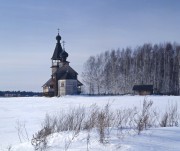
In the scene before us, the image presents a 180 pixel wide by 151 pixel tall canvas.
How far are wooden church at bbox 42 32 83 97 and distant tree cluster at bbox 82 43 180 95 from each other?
260 inches

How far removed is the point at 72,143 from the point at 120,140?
2.69ft

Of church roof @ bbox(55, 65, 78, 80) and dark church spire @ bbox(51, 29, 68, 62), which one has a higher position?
dark church spire @ bbox(51, 29, 68, 62)

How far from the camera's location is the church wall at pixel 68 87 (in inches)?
2199

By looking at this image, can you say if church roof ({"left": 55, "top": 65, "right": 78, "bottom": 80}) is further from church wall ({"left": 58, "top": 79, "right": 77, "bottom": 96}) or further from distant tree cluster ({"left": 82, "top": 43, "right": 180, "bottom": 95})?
distant tree cluster ({"left": 82, "top": 43, "right": 180, "bottom": 95})

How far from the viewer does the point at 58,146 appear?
5891mm

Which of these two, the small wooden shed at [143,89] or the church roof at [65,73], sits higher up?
the church roof at [65,73]

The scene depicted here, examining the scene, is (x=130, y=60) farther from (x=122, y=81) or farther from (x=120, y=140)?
(x=120, y=140)

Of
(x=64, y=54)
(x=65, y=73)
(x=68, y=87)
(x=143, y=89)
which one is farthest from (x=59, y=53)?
(x=143, y=89)

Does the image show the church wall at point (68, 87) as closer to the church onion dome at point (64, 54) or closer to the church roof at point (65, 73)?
the church roof at point (65, 73)

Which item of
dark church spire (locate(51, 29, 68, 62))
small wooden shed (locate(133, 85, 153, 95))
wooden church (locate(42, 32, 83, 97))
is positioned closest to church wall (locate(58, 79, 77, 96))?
wooden church (locate(42, 32, 83, 97))

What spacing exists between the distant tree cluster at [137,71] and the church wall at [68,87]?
27.5ft

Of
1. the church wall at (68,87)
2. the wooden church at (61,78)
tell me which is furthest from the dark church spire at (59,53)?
the church wall at (68,87)

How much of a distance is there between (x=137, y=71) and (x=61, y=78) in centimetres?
1330

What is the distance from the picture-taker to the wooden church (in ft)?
184
